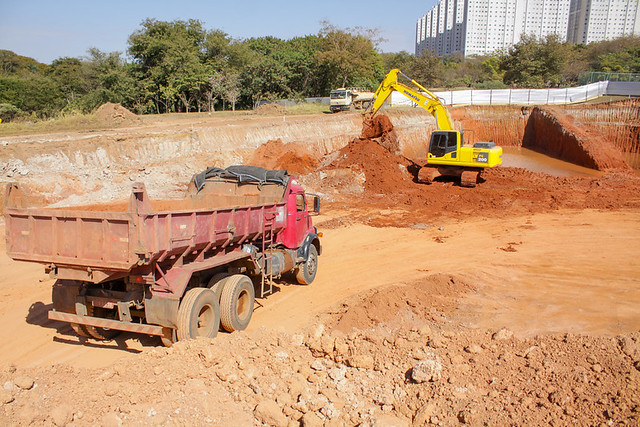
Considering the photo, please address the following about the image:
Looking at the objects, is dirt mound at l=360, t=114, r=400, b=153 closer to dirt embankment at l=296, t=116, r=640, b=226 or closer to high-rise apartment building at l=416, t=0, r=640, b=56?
dirt embankment at l=296, t=116, r=640, b=226

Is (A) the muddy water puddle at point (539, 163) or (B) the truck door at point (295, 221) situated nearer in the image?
(B) the truck door at point (295, 221)

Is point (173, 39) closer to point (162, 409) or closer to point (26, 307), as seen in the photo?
point (26, 307)

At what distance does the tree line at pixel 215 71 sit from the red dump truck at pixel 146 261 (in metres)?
28.5

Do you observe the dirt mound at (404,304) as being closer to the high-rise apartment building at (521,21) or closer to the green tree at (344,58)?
the green tree at (344,58)

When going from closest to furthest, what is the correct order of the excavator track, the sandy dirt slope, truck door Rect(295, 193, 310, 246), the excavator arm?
the sandy dirt slope < truck door Rect(295, 193, 310, 246) < the excavator track < the excavator arm

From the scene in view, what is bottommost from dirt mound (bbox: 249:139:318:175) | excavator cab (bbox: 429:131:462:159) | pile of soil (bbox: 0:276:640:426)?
pile of soil (bbox: 0:276:640:426)

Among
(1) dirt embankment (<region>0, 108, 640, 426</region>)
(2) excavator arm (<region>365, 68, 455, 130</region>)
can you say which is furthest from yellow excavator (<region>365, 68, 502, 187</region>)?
(1) dirt embankment (<region>0, 108, 640, 426</region>)

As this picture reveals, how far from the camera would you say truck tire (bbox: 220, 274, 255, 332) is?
7207 millimetres

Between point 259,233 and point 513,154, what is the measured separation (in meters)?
33.8

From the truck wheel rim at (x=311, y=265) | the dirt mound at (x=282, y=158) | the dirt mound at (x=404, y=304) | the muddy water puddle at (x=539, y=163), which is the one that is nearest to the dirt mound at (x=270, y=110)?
the dirt mound at (x=282, y=158)

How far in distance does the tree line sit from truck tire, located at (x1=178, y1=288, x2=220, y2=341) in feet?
96.8

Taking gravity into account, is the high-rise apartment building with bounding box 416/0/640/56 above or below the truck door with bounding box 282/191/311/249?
above

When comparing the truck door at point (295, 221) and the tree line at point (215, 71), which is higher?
the tree line at point (215, 71)

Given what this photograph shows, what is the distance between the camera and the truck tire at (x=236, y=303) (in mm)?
7207
